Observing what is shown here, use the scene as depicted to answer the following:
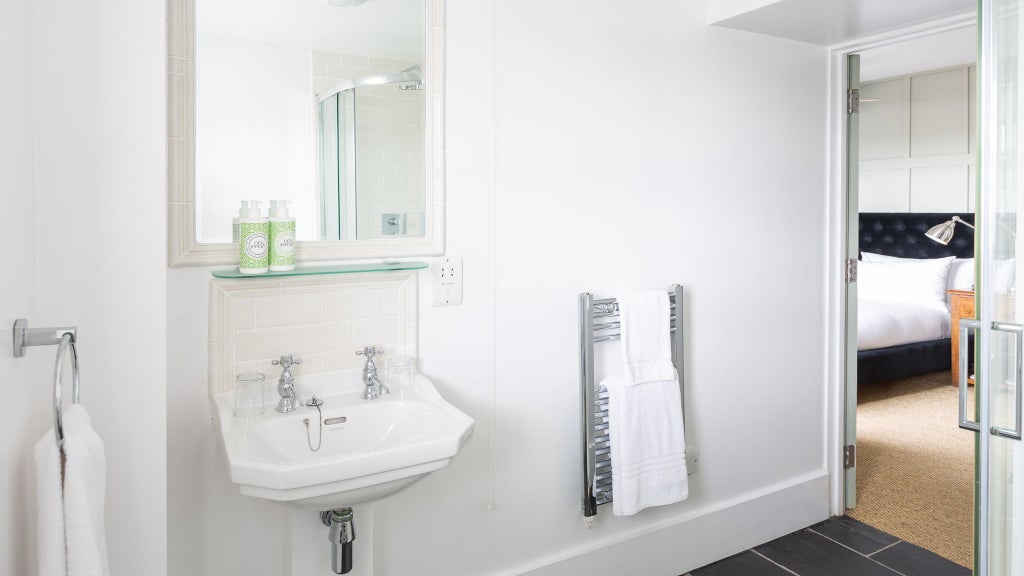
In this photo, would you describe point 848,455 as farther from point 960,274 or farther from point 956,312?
point 960,274

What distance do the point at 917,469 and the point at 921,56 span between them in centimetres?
311

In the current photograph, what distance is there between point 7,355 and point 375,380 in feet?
3.16

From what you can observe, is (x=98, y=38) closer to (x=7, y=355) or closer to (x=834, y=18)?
(x=7, y=355)

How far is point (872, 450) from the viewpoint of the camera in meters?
3.80

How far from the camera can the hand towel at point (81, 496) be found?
39.4 inches

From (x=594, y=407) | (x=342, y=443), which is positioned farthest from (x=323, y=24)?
(x=594, y=407)

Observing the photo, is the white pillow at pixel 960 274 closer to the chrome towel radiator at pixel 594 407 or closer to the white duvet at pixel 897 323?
the white duvet at pixel 897 323

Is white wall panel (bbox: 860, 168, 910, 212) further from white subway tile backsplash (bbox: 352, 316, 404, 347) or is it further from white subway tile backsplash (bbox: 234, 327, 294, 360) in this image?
white subway tile backsplash (bbox: 234, 327, 294, 360)

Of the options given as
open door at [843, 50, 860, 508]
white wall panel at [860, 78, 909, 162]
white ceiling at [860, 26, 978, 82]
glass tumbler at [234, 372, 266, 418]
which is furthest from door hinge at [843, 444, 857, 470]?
white wall panel at [860, 78, 909, 162]

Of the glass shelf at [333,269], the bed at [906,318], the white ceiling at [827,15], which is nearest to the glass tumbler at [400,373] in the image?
the glass shelf at [333,269]

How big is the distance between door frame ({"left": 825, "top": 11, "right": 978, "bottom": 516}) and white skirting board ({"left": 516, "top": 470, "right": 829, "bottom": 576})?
0.09 metres

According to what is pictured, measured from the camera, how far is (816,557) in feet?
8.87

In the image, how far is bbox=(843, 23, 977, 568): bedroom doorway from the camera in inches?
122

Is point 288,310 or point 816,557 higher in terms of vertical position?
point 288,310
